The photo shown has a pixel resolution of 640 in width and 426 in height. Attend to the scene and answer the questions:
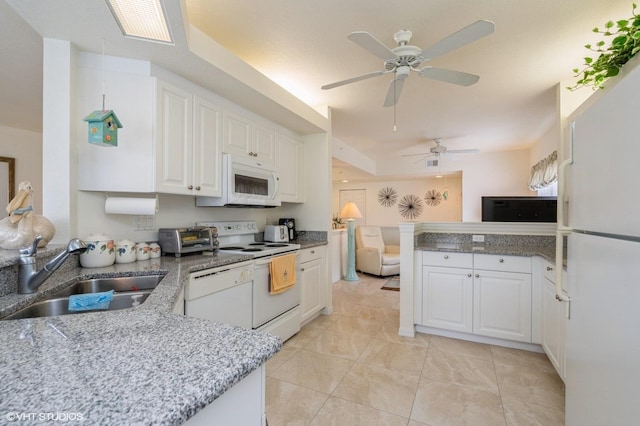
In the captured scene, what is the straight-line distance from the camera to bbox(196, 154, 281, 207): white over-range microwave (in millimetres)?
2496

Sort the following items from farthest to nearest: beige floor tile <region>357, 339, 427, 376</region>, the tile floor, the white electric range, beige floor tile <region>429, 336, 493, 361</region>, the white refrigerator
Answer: beige floor tile <region>429, 336, 493, 361</region>
the white electric range
beige floor tile <region>357, 339, 427, 376</region>
the tile floor
the white refrigerator

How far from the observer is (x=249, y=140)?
2793mm

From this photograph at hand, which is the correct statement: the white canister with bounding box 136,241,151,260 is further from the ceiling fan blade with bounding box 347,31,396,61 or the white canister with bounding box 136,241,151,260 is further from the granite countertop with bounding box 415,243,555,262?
the granite countertop with bounding box 415,243,555,262

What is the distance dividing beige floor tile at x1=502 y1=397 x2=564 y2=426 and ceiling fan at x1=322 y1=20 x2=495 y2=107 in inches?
83.7

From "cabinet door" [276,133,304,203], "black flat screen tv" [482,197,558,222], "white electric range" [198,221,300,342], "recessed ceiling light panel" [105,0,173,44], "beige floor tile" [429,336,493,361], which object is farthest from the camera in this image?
"black flat screen tv" [482,197,558,222]

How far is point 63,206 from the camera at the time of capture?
171cm

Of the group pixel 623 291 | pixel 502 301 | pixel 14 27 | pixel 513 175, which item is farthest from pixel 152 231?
pixel 513 175

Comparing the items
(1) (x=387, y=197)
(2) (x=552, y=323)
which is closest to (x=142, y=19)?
(2) (x=552, y=323)

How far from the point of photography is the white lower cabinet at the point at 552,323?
1947 mm

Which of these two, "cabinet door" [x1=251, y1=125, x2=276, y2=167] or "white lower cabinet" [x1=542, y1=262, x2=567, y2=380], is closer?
"white lower cabinet" [x1=542, y1=262, x2=567, y2=380]

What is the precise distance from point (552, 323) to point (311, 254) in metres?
2.10

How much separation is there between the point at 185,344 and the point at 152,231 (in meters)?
1.87

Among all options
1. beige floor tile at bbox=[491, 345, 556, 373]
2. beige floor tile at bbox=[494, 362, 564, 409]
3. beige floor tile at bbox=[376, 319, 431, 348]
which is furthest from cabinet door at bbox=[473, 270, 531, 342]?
beige floor tile at bbox=[376, 319, 431, 348]

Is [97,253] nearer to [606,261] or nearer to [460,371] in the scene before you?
[606,261]
